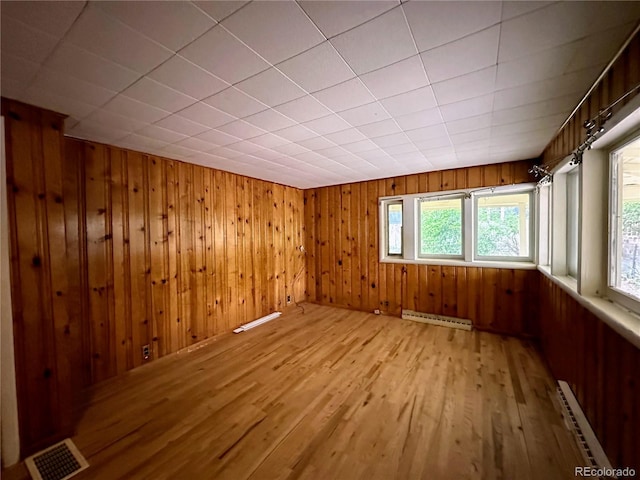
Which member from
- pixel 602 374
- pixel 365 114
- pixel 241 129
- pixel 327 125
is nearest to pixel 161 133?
pixel 241 129

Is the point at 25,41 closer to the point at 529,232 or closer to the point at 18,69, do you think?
the point at 18,69

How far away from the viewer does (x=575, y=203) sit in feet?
7.30

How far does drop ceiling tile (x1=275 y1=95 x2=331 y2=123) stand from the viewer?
5.51ft

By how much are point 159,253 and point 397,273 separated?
3.41 m

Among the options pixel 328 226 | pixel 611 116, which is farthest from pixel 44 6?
pixel 328 226

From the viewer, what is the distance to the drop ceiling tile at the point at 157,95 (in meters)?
1.46

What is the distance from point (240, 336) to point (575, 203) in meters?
3.99

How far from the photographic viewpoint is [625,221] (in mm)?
1453

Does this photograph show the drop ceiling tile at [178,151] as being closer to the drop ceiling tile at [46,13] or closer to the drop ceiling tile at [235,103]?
the drop ceiling tile at [235,103]

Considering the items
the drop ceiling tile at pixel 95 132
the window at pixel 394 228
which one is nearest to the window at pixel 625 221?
the window at pixel 394 228

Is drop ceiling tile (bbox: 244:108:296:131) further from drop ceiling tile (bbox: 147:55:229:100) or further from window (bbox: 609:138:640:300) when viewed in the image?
window (bbox: 609:138:640:300)

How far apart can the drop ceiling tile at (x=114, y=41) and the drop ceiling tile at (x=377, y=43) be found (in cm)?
88

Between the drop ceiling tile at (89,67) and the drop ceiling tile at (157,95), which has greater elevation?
the drop ceiling tile at (157,95)

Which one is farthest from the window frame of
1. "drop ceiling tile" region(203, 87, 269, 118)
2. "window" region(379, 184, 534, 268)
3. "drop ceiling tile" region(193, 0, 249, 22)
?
"drop ceiling tile" region(193, 0, 249, 22)
